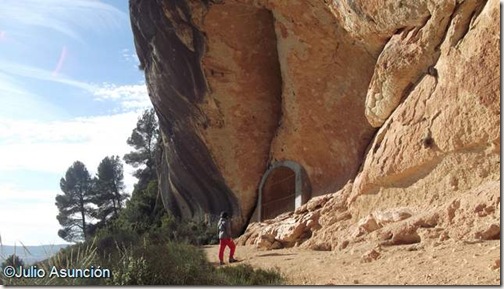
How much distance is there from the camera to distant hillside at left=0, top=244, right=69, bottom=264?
17.4 ft

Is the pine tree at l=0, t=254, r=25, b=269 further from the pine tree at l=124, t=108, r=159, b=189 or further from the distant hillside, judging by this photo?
the pine tree at l=124, t=108, r=159, b=189

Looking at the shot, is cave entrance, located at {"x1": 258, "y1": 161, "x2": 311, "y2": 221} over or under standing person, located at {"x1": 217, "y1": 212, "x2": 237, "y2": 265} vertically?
over

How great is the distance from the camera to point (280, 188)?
1727 cm

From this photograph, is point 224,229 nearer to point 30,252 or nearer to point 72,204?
point 30,252

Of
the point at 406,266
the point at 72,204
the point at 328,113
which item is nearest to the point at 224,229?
the point at 406,266

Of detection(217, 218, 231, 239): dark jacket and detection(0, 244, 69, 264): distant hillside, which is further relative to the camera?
detection(217, 218, 231, 239): dark jacket

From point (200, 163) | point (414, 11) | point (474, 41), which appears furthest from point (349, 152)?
point (200, 163)

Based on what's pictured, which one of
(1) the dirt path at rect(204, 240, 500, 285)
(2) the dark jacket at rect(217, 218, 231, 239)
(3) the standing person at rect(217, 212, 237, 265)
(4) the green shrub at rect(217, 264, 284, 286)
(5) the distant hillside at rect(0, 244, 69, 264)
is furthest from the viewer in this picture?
(2) the dark jacket at rect(217, 218, 231, 239)

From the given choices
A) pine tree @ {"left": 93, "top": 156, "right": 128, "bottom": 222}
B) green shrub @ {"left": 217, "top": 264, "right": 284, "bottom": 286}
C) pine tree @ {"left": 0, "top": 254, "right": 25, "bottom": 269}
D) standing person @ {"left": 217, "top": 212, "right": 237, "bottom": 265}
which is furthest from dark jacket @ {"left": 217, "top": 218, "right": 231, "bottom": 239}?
pine tree @ {"left": 93, "top": 156, "right": 128, "bottom": 222}

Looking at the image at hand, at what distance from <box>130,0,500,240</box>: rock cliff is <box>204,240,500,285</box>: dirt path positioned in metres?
0.55

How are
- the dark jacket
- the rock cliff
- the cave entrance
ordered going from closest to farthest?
the rock cliff
the dark jacket
the cave entrance

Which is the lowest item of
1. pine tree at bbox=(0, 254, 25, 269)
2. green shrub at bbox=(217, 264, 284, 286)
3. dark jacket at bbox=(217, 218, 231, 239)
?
green shrub at bbox=(217, 264, 284, 286)

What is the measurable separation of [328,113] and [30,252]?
409 inches

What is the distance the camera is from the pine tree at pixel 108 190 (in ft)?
111
